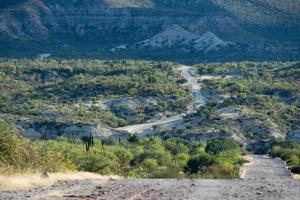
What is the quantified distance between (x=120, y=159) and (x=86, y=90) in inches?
2857

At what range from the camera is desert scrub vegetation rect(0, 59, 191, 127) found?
11506 cm

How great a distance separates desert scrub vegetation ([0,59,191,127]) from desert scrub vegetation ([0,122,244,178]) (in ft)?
83.7

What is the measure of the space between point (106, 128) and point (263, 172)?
48336 mm

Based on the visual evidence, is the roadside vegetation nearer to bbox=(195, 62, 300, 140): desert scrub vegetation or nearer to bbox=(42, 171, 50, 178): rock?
bbox=(195, 62, 300, 140): desert scrub vegetation

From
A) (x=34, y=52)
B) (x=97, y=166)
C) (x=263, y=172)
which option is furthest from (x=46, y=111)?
(x=34, y=52)

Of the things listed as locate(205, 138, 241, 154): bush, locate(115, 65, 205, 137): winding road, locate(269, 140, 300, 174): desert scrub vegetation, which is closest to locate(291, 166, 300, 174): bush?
locate(269, 140, 300, 174): desert scrub vegetation

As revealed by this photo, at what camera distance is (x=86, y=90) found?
13475 cm

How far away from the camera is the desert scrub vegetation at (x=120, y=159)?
31.4m

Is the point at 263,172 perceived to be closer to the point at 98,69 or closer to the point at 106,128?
the point at 106,128

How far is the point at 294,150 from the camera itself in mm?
78312

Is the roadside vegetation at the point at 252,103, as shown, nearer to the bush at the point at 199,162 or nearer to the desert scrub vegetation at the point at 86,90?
the desert scrub vegetation at the point at 86,90

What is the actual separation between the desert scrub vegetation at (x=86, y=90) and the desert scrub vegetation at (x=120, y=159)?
25523mm

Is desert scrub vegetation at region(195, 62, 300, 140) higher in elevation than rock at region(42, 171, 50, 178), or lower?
lower

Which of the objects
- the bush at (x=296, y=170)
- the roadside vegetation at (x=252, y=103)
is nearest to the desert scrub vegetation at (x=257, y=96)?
the roadside vegetation at (x=252, y=103)
